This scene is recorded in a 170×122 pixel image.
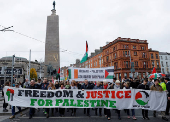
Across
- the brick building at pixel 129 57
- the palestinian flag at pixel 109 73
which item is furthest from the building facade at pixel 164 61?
the palestinian flag at pixel 109 73

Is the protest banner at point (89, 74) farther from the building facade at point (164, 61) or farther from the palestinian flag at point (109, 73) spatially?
the building facade at point (164, 61)

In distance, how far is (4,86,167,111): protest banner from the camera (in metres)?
7.23

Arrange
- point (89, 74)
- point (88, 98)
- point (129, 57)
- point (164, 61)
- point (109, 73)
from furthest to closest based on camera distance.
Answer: point (164, 61)
point (129, 57)
point (89, 74)
point (109, 73)
point (88, 98)

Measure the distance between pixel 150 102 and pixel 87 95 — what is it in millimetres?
3361

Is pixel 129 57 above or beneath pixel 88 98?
above

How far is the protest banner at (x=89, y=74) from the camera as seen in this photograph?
998cm

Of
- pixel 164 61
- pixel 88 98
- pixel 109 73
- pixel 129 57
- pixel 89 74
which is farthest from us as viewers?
pixel 164 61

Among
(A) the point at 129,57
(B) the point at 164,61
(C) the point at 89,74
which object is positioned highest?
(A) the point at 129,57

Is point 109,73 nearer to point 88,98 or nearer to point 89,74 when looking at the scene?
point 89,74

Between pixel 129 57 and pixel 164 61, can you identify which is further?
pixel 164 61

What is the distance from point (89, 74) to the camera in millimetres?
10148

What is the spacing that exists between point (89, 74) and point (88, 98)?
282 centimetres

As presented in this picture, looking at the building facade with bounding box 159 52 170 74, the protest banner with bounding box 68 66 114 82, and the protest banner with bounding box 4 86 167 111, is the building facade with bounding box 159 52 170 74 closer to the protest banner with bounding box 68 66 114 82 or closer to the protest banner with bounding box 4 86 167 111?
the protest banner with bounding box 68 66 114 82

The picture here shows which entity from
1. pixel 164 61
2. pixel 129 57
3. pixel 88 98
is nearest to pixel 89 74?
pixel 88 98
